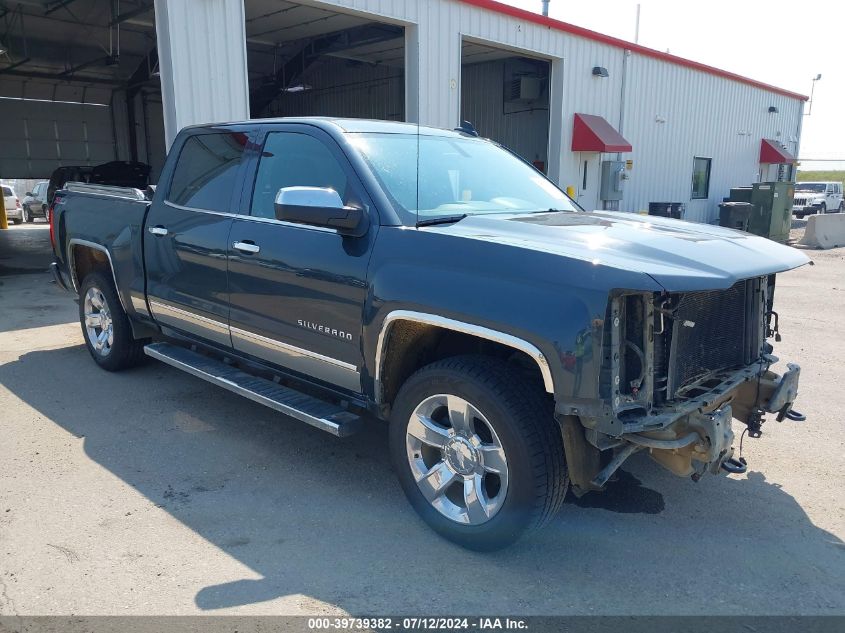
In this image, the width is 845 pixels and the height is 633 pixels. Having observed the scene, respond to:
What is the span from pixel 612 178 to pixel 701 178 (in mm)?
6429

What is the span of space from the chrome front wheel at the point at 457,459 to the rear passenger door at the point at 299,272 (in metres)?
0.49

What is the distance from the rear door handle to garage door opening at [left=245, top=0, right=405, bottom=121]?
10804 millimetres

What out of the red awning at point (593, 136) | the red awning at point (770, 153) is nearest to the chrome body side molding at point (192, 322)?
the red awning at point (593, 136)

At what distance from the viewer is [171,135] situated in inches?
346

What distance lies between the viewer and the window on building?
20.5 m

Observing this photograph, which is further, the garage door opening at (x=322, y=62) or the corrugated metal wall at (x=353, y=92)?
the corrugated metal wall at (x=353, y=92)

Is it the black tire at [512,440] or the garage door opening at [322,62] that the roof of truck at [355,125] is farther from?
the garage door opening at [322,62]

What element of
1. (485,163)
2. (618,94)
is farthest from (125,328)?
(618,94)

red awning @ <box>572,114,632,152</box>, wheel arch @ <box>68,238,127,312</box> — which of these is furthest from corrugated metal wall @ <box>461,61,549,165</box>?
wheel arch @ <box>68,238,127,312</box>

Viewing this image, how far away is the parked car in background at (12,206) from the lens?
2559cm

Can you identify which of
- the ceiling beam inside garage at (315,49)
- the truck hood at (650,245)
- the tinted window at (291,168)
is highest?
the ceiling beam inside garage at (315,49)

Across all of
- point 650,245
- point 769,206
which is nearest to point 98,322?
point 650,245

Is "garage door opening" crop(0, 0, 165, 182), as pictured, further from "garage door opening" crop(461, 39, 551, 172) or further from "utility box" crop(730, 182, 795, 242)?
"utility box" crop(730, 182, 795, 242)

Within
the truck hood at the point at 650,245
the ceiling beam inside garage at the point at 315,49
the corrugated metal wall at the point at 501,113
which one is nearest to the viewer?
the truck hood at the point at 650,245
